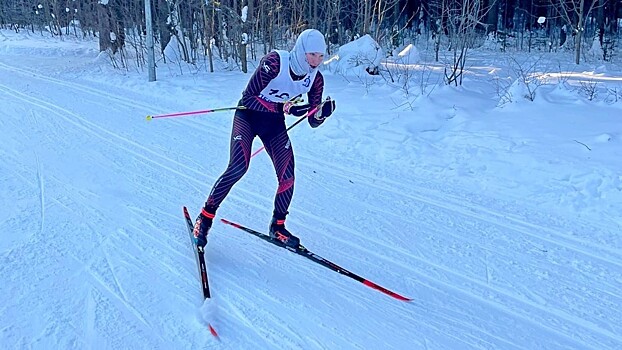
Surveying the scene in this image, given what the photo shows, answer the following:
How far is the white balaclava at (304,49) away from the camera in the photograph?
390 cm

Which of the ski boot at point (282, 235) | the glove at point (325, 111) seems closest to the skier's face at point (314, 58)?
the glove at point (325, 111)

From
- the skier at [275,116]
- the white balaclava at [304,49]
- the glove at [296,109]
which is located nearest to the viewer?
the white balaclava at [304,49]

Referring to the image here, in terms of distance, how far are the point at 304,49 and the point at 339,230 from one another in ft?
5.27

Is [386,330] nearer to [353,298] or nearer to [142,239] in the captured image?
[353,298]

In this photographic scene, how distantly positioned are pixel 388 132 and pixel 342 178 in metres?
1.87

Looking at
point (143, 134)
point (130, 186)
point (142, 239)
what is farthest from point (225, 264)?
point (143, 134)

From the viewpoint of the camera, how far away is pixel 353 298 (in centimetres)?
347

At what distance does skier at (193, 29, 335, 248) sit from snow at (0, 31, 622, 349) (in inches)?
12.8

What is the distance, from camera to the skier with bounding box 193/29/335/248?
4.00m

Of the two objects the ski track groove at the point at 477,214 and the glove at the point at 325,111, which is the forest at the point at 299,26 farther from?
the glove at the point at 325,111

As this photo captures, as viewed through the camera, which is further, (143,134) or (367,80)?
(367,80)

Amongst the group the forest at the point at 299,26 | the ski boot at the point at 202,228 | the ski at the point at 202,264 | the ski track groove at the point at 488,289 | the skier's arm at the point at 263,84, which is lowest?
the ski track groove at the point at 488,289

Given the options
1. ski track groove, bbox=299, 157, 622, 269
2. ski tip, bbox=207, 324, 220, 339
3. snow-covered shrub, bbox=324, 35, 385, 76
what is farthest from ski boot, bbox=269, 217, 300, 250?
snow-covered shrub, bbox=324, 35, 385, 76

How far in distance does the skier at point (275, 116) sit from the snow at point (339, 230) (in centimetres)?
32
